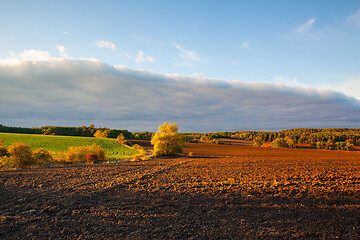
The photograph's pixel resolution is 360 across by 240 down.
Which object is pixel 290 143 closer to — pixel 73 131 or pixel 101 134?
pixel 101 134

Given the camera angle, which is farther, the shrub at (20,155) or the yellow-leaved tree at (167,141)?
the yellow-leaved tree at (167,141)

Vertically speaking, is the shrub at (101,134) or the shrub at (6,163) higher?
the shrub at (101,134)

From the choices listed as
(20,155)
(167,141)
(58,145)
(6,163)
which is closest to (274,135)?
(167,141)

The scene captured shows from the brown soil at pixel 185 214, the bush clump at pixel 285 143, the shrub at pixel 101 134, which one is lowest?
the bush clump at pixel 285 143

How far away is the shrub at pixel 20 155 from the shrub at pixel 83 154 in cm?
899

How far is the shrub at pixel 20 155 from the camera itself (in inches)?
1319

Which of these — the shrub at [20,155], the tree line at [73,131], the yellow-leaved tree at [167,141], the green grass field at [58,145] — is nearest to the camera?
the shrub at [20,155]

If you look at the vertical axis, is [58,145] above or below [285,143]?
above

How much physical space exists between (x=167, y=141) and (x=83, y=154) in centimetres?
2076

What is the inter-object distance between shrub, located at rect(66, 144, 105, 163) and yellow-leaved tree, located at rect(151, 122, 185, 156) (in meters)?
14.0

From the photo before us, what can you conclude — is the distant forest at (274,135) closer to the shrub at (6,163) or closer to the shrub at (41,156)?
the shrub at (41,156)

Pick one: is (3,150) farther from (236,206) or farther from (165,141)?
(236,206)

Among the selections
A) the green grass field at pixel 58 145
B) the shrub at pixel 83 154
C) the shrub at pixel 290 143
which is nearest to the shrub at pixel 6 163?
the shrub at pixel 83 154

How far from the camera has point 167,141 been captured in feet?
185
